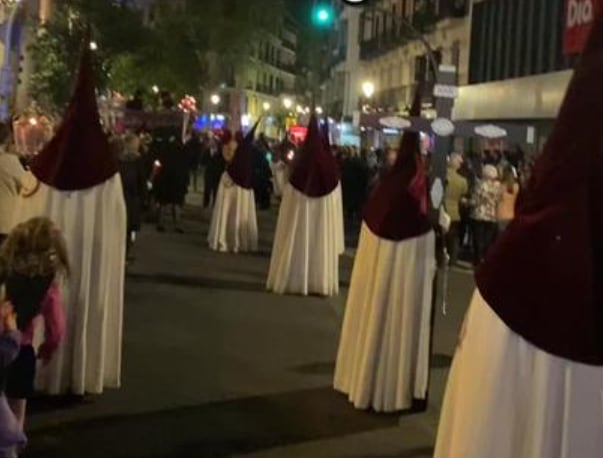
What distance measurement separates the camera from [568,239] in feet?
14.1

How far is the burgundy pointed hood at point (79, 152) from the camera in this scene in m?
9.33

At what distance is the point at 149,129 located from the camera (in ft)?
84.0

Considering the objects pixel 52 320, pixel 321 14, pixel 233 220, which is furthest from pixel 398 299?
pixel 321 14

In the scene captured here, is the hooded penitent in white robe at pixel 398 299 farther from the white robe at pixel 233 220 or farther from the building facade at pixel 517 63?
the building facade at pixel 517 63

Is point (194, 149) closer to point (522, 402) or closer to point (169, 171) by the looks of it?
point (169, 171)

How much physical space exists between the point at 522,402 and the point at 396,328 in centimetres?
503

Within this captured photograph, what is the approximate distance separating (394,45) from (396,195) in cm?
5293

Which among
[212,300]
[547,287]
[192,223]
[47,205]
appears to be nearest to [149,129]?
[192,223]

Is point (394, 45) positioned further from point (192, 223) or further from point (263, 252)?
point (263, 252)

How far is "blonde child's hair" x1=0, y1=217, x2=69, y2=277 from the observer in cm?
759

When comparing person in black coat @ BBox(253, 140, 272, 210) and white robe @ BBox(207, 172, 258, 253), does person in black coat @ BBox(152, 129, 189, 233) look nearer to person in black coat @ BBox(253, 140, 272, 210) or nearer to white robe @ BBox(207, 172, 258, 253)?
white robe @ BBox(207, 172, 258, 253)

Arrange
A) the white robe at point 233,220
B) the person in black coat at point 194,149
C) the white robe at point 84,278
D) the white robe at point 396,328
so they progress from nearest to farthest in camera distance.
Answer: the white robe at point 84,278
the white robe at point 396,328
the white robe at point 233,220
the person in black coat at point 194,149

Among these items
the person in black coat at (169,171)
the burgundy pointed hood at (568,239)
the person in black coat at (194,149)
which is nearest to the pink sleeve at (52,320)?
the burgundy pointed hood at (568,239)

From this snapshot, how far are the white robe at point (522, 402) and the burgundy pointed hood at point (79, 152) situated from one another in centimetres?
538
